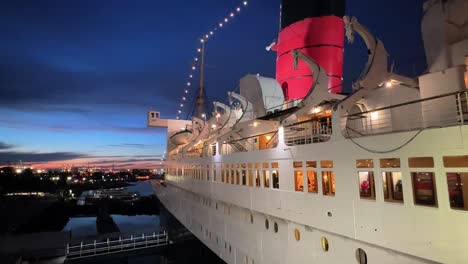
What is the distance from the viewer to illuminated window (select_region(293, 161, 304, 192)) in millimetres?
9953

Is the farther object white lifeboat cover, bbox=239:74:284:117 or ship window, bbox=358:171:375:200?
white lifeboat cover, bbox=239:74:284:117

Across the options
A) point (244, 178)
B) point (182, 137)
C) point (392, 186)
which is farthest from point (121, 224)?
point (392, 186)

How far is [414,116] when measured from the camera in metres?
9.52

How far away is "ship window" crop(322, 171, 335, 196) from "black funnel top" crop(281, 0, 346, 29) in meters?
13.7

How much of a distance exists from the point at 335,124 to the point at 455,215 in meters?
3.79

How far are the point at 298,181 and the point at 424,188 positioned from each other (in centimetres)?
436

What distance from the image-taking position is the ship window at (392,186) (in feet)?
21.8

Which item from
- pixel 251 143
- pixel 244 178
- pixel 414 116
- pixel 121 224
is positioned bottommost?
pixel 121 224

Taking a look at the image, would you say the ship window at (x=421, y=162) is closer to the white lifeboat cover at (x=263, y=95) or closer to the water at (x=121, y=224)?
the white lifeboat cover at (x=263, y=95)

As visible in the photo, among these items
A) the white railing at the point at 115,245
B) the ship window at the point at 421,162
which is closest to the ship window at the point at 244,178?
the ship window at the point at 421,162

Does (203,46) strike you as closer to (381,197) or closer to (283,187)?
(283,187)

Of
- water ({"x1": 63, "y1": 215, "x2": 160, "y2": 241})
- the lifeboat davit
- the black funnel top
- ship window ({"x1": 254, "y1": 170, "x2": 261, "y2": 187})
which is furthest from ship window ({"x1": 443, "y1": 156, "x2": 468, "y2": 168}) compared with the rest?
water ({"x1": 63, "y1": 215, "x2": 160, "y2": 241})

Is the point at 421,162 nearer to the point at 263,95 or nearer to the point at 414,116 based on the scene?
the point at 414,116

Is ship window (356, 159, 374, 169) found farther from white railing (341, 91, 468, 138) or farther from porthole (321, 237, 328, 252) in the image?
porthole (321, 237, 328, 252)
